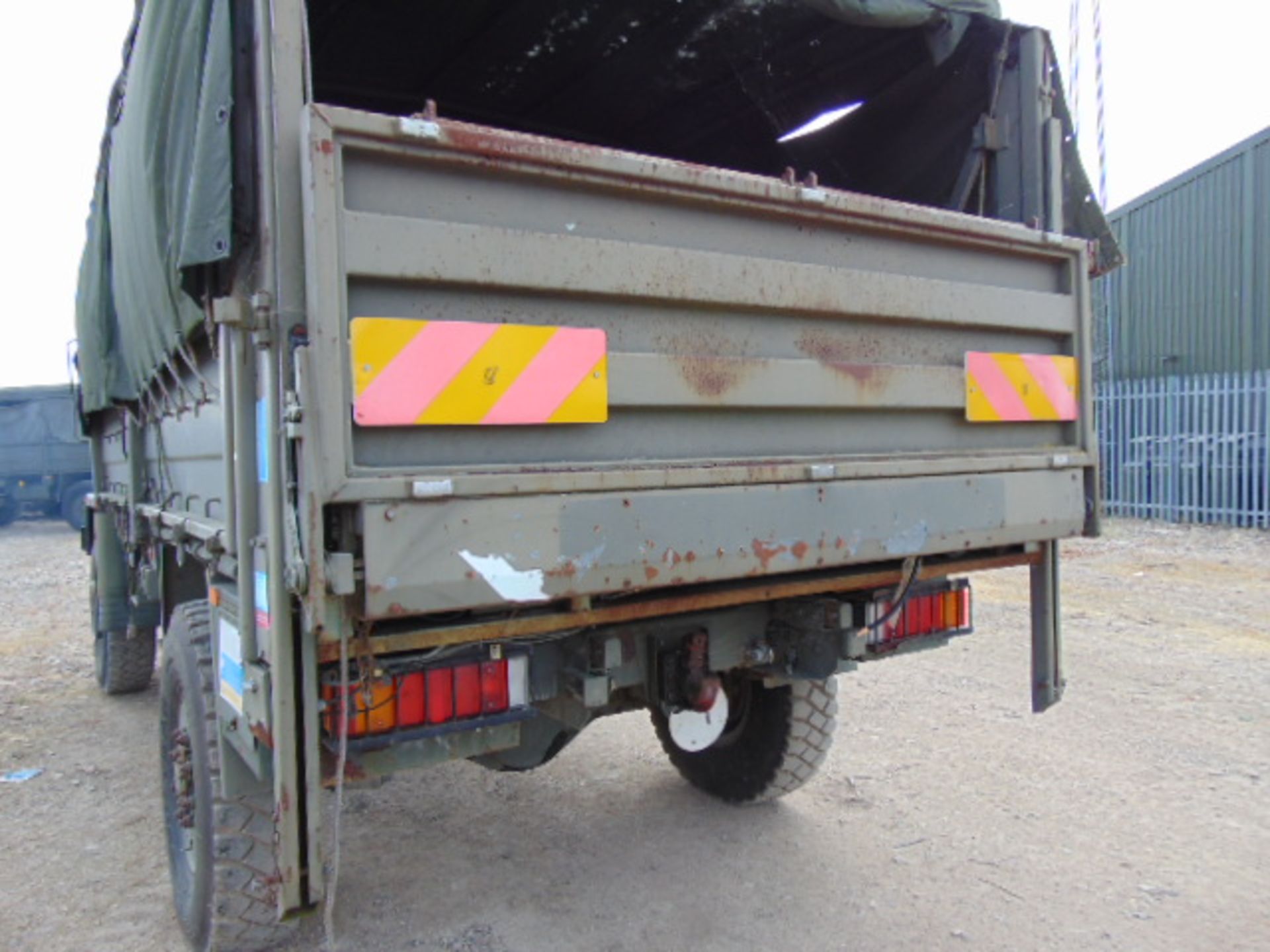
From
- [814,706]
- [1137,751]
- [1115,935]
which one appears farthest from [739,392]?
[1137,751]

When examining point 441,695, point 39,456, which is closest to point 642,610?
point 441,695

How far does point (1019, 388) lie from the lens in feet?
9.74

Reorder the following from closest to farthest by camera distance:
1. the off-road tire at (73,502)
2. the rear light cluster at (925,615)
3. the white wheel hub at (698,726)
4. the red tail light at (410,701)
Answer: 1. the red tail light at (410,701)
2. the rear light cluster at (925,615)
3. the white wheel hub at (698,726)
4. the off-road tire at (73,502)

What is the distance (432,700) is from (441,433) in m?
0.68

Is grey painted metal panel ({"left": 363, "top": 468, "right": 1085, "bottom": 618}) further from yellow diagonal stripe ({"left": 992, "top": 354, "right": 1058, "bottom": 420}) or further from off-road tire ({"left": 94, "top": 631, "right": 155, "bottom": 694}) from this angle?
off-road tire ({"left": 94, "top": 631, "right": 155, "bottom": 694})

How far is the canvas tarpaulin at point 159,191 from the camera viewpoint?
2.10 metres

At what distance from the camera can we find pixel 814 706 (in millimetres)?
3590

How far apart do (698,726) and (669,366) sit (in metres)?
1.45

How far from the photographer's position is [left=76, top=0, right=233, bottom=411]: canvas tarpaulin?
2.10m

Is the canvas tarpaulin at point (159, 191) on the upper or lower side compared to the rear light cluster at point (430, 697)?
upper

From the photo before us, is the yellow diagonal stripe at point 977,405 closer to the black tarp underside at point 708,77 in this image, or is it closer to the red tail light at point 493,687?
the black tarp underside at point 708,77

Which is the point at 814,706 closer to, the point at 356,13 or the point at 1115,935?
the point at 1115,935

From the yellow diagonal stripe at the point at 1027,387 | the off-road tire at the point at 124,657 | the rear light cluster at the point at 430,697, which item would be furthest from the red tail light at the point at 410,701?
the off-road tire at the point at 124,657

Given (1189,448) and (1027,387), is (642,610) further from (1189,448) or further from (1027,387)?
(1189,448)
